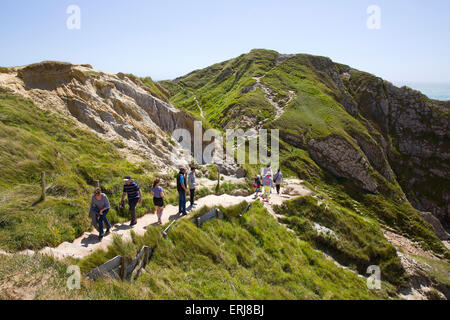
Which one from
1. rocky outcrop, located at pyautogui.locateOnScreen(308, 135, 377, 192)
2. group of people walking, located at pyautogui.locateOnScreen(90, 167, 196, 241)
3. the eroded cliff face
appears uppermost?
the eroded cliff face

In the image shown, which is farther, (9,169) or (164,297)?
(9,169)

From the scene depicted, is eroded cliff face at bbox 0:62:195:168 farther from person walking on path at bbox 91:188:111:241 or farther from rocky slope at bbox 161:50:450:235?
rocky slope at bbox 161:50:450:235

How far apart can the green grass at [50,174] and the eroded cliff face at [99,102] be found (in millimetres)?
1509

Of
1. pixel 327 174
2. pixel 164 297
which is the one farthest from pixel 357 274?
pixel 327 174

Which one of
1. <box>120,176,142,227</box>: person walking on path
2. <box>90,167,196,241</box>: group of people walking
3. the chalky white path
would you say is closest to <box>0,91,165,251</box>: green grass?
the chalky white path

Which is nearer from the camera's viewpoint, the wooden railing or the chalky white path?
the wooden railing

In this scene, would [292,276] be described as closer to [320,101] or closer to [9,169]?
[9,169]

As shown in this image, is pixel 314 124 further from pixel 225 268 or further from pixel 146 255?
pixel 146 255

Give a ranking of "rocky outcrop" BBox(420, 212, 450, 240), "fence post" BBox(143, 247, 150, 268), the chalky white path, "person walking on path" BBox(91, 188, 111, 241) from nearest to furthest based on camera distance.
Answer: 1. the chalky white path
2. "fence post" BBox(143, 247, 150, 268)
3. "person walking on path" BBox(91, 188, 111, 241)
4. "rocky outcrop" BBox(420, 212, 450, 240)

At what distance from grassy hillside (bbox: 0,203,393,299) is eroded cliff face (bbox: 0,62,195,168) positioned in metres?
10.00

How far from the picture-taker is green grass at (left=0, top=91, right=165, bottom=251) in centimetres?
806
